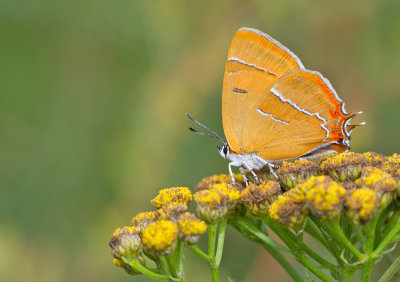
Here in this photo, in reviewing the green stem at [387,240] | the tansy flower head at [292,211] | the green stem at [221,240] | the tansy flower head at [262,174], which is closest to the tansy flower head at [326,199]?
the tansy flower head at [292,211]

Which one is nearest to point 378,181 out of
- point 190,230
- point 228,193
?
point 228,193

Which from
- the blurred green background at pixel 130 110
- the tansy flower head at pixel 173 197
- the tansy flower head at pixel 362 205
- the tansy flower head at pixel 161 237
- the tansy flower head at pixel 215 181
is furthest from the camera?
the blurred green background at pixel 130 110

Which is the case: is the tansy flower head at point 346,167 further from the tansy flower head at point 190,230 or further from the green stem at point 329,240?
the tansy flower head at point 190,230

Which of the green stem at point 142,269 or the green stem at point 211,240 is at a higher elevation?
the green stem at point 211,240

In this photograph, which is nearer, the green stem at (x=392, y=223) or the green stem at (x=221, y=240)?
the green stem at (x=392, y=223)

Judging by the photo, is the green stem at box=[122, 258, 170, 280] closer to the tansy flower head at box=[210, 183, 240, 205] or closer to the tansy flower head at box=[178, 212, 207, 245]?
the tansy flower head at box=[178, 212, 207, 245]

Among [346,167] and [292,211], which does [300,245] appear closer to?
[292,211]

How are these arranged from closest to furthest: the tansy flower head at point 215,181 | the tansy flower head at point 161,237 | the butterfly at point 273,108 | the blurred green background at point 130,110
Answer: the tansy flower head at point 161,237
the tansy flower head at point 215,181
the butterfly at point 273,108
the blurred green background at point 130,110
